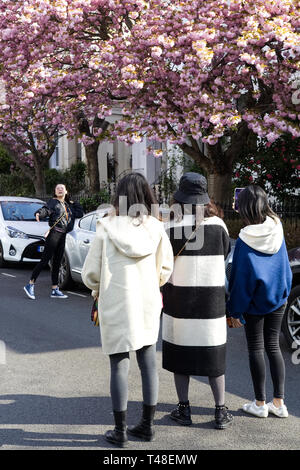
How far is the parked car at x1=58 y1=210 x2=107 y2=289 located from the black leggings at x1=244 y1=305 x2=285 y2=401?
578cm

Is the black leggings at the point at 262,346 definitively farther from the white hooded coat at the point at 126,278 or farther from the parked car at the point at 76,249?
the parked car at the point at 76,249

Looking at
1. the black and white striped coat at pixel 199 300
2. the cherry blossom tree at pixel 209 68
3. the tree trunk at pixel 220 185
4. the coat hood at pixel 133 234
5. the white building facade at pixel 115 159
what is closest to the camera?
the coat hood at pixel 133 234

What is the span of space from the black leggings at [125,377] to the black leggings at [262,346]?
83 centimetres

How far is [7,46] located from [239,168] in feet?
21.8

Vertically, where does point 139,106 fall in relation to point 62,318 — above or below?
above

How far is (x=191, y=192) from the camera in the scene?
4.61 metres

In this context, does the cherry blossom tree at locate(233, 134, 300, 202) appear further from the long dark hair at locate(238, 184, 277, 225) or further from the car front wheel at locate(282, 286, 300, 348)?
the long dark hair at locate(238, 184, 277, 225)

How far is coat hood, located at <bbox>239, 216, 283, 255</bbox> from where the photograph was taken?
15.6 feet

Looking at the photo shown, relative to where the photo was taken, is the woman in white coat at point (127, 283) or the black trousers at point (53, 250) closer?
the woman in white coat at point (127, 283)

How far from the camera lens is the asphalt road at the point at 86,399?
4.37 metres

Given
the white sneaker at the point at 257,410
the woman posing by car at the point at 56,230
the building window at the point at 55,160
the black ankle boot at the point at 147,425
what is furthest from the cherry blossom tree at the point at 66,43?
the building window at the point at 55,160

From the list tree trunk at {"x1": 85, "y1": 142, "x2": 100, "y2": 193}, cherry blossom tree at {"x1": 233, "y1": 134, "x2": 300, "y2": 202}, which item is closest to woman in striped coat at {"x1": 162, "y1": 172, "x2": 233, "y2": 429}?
cherry blossom tree at {"x1": 233, "y1": 134, "x2": 300, "y2": 202}

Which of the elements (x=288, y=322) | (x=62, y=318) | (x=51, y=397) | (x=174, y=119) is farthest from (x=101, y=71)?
(x=51, y=397)

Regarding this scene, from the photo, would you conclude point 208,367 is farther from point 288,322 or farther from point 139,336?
point 288,322
